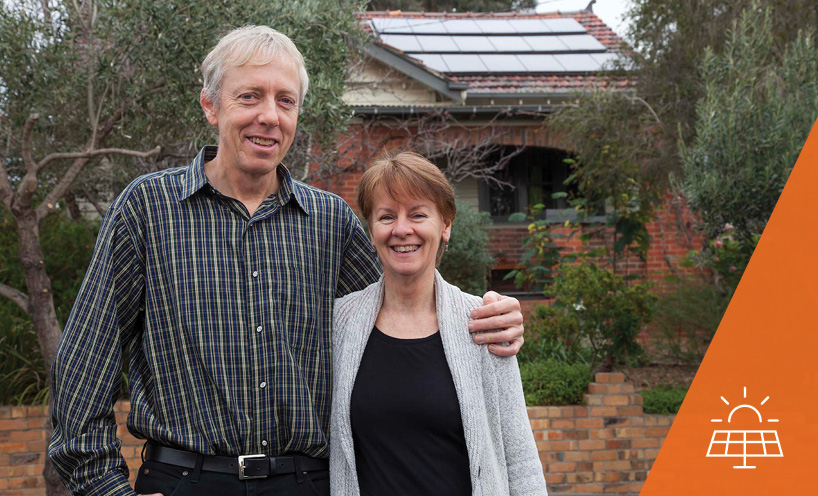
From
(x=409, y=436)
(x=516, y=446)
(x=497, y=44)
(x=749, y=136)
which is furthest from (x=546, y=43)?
(x=409, y=436)

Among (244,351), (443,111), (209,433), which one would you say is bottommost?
(209,433)

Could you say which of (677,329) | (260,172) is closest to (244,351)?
(260,172)

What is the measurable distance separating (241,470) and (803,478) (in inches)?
239

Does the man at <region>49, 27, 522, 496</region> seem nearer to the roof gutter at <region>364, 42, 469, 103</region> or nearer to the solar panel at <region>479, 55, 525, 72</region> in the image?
the roof gutter at <region>364, 42, 469, 103</region>

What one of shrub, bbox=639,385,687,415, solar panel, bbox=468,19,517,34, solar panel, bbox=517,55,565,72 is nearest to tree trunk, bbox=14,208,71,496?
Answer: shrub, bbox=639,385,687,415

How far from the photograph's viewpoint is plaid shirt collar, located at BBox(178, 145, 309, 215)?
2.52m

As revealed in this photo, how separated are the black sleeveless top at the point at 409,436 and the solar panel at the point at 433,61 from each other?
10785mm

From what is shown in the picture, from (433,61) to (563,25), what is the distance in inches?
148

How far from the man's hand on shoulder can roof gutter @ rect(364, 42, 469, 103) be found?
918 cm

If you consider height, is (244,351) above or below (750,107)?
below

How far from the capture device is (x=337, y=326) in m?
2.67

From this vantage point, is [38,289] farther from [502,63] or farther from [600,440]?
[502,63]

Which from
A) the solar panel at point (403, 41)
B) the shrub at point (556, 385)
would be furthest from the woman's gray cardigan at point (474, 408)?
the solar panel at point (403, 41)

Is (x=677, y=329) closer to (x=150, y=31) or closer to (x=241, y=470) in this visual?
(x=150, y=31)
